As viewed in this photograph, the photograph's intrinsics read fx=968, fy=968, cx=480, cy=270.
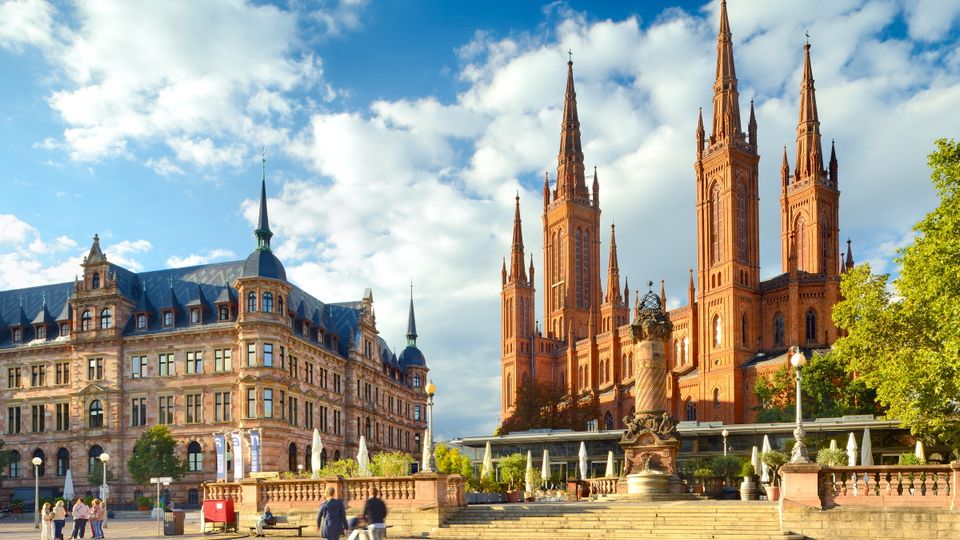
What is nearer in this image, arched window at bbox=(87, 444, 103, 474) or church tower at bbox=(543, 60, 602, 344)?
arched window at bbox=(87, 444, 103, 474)

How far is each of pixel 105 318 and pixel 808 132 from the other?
268 feet

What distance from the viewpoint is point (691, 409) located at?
102 meters

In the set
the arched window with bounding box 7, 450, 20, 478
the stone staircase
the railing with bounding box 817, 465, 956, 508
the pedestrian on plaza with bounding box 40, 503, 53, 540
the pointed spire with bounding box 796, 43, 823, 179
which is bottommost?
the arched window with bounding box 7, 450, 20, 478

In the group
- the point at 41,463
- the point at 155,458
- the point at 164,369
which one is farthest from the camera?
the point at 41,463

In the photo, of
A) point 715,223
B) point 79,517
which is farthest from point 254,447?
point 715,223

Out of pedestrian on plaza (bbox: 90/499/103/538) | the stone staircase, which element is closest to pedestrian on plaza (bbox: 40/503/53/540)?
pedestrian on plaza (bbox: 90/499/103/538)

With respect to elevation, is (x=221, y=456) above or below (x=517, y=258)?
below

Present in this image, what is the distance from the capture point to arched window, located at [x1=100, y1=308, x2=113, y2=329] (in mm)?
68125

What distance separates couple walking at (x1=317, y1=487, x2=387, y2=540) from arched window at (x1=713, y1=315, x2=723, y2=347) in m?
83.0

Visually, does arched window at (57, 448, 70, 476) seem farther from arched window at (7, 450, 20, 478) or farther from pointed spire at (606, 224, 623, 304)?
pointed spire at (606, 224, 623, 304)

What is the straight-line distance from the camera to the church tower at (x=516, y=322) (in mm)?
136750

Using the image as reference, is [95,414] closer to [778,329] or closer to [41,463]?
[41,463]

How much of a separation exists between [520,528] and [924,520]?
11004mm

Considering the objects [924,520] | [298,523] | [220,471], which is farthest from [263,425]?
[924,520]
